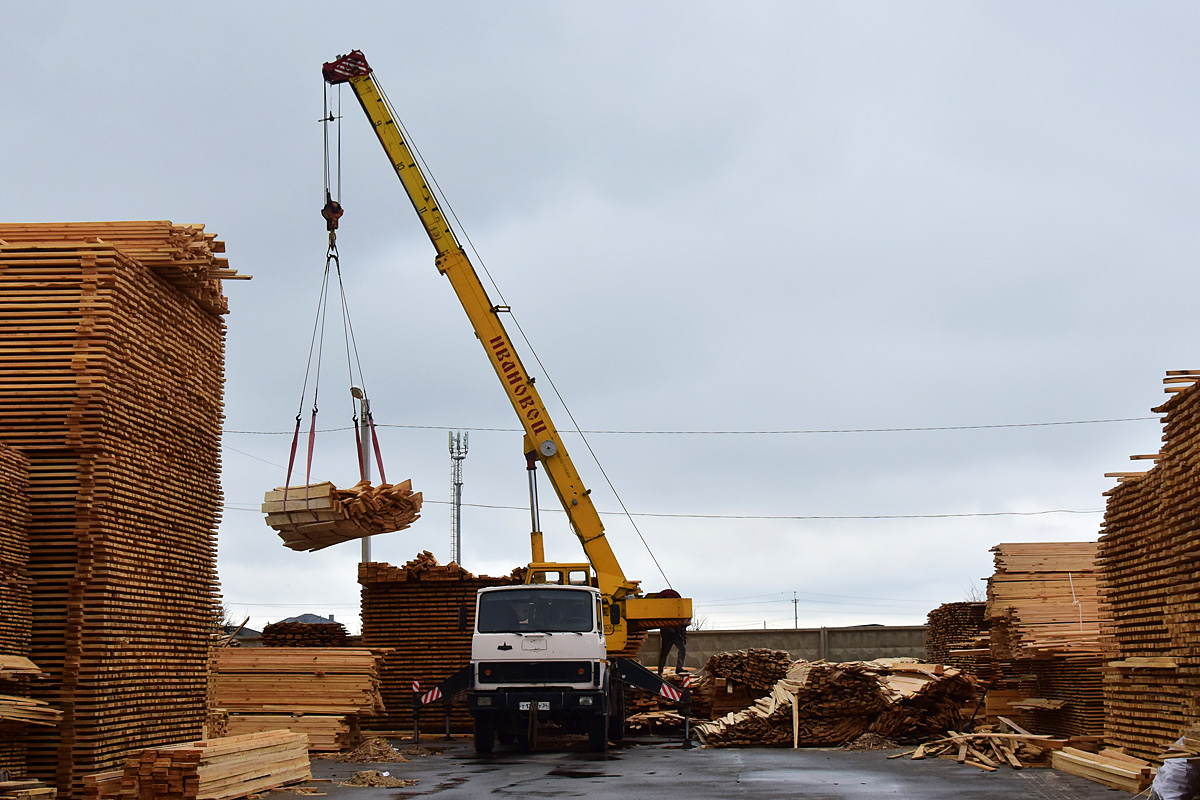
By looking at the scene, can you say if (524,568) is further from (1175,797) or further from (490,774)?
(1175,797)

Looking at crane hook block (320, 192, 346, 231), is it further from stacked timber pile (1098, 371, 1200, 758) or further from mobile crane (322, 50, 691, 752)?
stacked timber pile (1098, 371, 1200, 758)

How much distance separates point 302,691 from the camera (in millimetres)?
19953

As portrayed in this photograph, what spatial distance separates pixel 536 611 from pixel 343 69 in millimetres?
10804

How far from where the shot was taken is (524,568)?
23.0 meters

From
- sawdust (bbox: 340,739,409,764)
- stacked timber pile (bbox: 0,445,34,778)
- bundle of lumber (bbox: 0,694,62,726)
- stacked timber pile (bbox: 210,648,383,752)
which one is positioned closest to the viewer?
bundle of lumber (bbox: 0,694,62,726)

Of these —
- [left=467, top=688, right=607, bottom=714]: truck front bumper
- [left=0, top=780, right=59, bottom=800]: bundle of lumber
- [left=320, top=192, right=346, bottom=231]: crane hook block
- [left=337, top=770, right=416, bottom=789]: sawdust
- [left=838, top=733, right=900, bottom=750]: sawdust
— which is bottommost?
[left=838, top=733, right=900, bottom=750]: sawdust

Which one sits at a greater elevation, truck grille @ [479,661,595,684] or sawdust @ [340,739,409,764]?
truck grille @ [479,661,595,684]

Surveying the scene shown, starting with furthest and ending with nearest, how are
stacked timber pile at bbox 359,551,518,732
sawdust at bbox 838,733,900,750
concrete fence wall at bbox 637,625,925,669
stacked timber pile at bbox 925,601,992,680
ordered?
1. concrete fence wall at bbox 637,625,925,669
2. stacked timber pile at bbox 925,601,992,680
3. stacked timber pile at bbox 359,551,518,732
4. sawdust at bbox 838,733,900,750

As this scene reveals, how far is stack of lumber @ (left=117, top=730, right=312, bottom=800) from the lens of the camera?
1189 centimetres

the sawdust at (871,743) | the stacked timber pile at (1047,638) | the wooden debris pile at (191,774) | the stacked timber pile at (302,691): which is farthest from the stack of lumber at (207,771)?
the stacked timber pile at (1047,638)

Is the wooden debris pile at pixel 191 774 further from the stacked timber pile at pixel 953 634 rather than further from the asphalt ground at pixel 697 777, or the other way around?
the stacked timber pile at pixel 953 634

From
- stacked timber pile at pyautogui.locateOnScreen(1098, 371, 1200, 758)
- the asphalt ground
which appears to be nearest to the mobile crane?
the asphalt ground

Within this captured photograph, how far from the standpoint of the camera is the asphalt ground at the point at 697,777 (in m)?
13.0

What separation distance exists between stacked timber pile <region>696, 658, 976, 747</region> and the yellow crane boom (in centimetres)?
264
